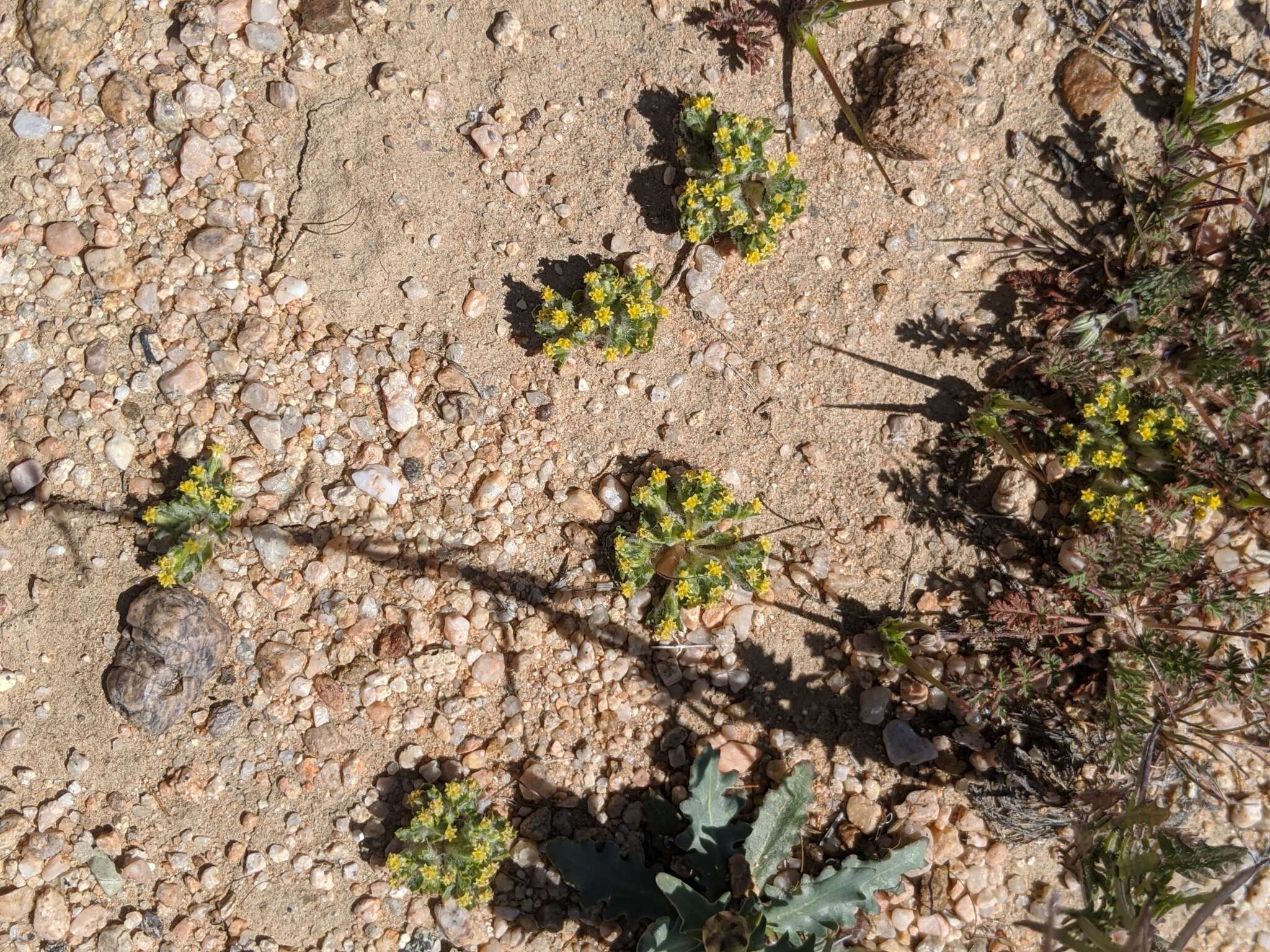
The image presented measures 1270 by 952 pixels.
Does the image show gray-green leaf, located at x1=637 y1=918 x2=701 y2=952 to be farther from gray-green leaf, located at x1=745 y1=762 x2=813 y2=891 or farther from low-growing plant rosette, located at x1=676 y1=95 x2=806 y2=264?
low-growing plant rosette, located at x1=676 y1=95 x2=806 y2=264

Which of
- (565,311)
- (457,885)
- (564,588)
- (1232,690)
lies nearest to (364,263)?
(565,311)

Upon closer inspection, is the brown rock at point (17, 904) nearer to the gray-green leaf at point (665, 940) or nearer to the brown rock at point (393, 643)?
the brown rock at point (393, 643)

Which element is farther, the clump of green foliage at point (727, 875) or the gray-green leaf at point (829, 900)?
the gray-green leaf at point (829, 900)

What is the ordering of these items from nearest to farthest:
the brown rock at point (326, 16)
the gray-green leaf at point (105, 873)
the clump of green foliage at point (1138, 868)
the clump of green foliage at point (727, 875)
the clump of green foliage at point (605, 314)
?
the clump of green foliage at point (1138, 868), the clump of green foliage at point (727, 875), the gray-green leaf at point (105, 873), the clump of green foliage at point (605, 314), the brown rock at point (326, 16)

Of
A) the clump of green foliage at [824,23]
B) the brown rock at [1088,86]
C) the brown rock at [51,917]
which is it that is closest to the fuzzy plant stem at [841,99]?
the clump of green foliage at [824,23]

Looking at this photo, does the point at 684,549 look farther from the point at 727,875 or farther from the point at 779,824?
the point at 727,875

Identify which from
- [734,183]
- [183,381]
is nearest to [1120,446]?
[734,183]

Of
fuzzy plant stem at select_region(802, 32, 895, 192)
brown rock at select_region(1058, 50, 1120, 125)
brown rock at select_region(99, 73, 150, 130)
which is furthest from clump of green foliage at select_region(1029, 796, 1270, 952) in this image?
brown rock at select_region(99, 73, 150, 130)
